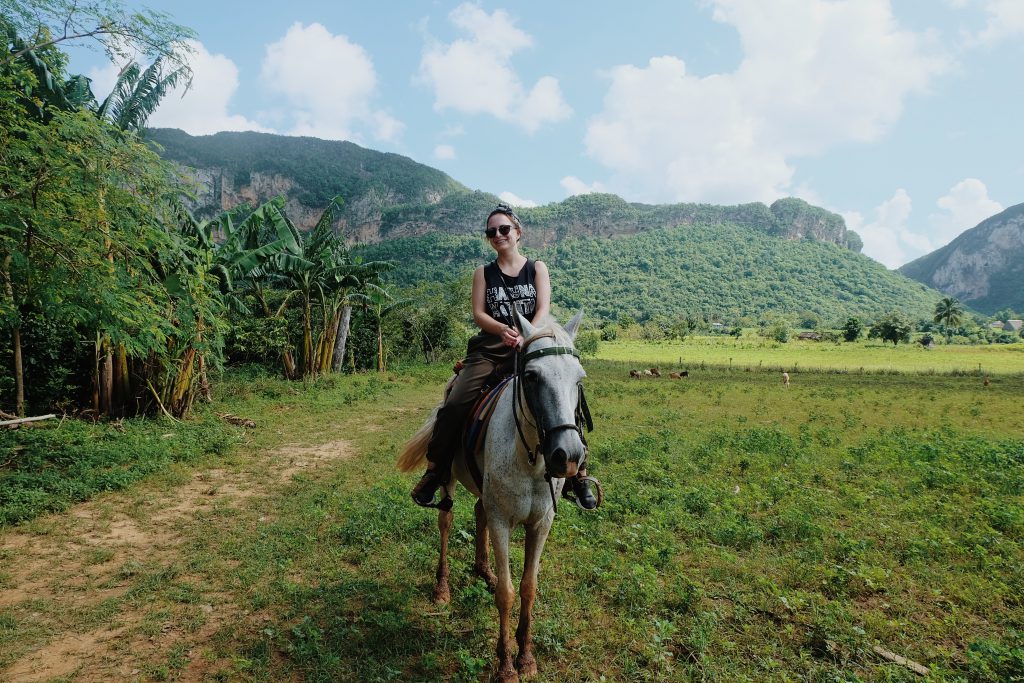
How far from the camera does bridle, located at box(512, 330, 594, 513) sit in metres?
2.62

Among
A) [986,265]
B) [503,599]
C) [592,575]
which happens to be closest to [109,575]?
[503,599]

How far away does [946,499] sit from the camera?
20.7ft

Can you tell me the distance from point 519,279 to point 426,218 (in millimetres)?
98025

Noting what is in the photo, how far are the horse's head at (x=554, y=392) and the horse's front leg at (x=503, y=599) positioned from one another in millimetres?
850

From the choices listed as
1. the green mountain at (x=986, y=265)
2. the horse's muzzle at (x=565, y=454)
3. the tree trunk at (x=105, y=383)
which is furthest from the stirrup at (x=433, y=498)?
the green mountain at (x=986, y=265)

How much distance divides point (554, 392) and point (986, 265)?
20641 centimetres

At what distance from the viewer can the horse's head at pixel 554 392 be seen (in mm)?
2512

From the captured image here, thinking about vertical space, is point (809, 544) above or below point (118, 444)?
below

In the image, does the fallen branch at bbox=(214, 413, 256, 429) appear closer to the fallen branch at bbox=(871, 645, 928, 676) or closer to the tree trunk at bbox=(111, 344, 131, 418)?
the tree trunk at bbox=(111, 344, 131, 418)

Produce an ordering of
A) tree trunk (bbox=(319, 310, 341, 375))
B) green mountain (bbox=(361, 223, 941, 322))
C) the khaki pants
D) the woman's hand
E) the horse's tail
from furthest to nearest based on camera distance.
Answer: green mountain (bbox=(361, 223, 941, 322)) → tree trunk (bbox=(319, 310, 341, 375)) → the horse's tail → the khaki pants → the woman's hand

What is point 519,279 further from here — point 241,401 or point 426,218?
point 426,218

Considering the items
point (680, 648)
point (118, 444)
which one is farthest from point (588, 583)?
point (118, 444)

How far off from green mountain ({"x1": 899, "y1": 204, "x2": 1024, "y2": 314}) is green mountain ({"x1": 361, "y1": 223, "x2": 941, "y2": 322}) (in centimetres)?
4447

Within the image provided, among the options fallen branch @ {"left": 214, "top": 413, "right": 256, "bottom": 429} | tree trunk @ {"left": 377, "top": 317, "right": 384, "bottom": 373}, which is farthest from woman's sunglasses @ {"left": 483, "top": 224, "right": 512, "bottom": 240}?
tree trunk @ {"left": 377, "top": 317, "right": 384, "bottom": 373}
